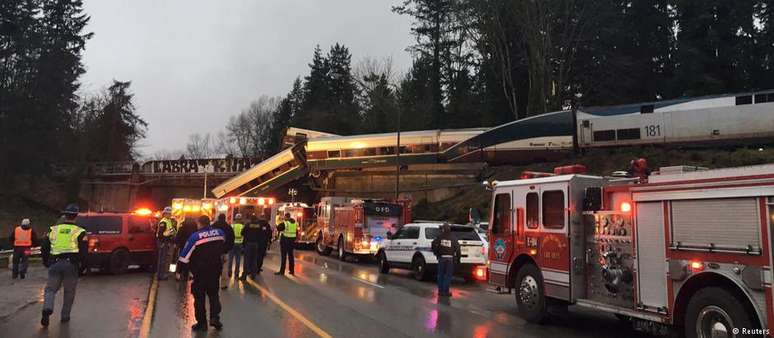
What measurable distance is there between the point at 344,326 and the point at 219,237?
236cm

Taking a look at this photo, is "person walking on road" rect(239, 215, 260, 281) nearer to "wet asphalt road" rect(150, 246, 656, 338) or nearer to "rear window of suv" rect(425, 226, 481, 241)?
"wet asphalt road" rect(150, 246, 656, 338)

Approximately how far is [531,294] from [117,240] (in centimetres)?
1164

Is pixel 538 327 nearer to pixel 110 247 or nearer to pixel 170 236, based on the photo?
pixel 170 236

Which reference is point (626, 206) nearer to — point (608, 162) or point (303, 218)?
point (303, 218)

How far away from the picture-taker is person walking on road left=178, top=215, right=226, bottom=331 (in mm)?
8250

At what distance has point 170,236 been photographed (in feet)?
48.3

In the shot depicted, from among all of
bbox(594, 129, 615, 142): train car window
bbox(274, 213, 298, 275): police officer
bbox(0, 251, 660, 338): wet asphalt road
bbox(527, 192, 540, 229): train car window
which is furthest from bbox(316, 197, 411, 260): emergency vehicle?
bbox(594, 129, 615, 142): train car window

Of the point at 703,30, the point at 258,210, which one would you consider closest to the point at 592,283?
the point at 258,210

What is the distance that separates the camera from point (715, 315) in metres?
6.45

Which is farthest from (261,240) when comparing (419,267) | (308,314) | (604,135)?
(604,135)

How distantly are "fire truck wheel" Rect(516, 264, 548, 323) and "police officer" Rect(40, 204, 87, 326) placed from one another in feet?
23.9

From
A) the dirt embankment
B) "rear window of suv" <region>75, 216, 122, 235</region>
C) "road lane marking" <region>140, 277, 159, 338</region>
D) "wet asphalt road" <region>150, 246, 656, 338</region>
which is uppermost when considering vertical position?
the dirt embankment

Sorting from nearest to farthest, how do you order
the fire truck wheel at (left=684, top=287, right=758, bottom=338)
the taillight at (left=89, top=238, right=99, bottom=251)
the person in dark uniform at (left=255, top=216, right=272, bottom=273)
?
the fire truck wheel at (left=684, top=287, right=758, bottom=338), the taillight at (left=89, top=238, right=99, bottom=251), the person in dark uniform at (left=255, top=216, right=272, bottom=273)

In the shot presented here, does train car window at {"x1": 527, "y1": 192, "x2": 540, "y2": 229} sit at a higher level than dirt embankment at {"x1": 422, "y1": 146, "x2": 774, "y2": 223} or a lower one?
lower
